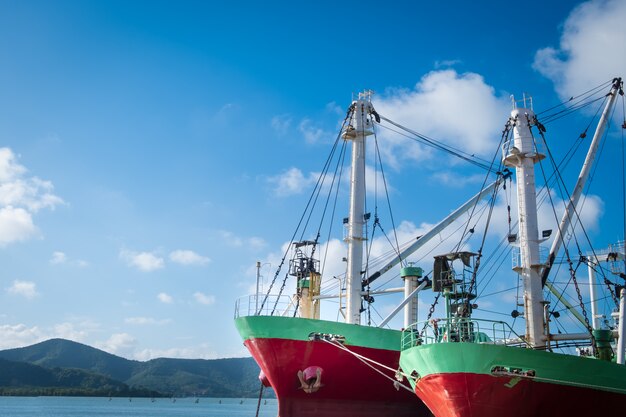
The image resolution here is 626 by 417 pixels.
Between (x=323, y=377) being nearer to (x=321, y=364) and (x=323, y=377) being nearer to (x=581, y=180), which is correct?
(x=321, y=364)

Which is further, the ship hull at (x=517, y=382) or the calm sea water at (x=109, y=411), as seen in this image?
the calm sea water at (x=109, y=411)

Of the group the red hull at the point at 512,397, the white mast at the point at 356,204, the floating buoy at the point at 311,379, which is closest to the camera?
the red hull at the point at 512,397

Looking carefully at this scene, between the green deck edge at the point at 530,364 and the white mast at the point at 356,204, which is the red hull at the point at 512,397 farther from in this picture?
the white mast at the point at 356,204

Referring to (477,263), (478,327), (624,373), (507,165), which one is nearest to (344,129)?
(507,165)

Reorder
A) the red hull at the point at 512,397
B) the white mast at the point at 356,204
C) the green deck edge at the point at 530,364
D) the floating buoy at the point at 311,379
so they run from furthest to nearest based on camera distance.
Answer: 1. the white mast at the point at 356,204
2. the floating buoy at the point at 311,379
3. the green deck edge at the point at 530,364
4. the red hull at the point at 512,397

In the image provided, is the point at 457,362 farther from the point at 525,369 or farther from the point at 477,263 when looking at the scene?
the point at 477,263

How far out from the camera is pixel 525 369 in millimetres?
15711

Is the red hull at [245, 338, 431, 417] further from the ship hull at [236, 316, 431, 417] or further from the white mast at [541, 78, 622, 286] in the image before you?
the white mast at [541, 78, 622, 286]

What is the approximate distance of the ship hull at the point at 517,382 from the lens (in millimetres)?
15570

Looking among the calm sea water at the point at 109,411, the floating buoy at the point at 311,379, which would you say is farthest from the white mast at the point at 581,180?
the calm sea water at the point at 109,411

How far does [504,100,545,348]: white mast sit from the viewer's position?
72.8 feet

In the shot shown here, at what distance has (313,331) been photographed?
883 inches

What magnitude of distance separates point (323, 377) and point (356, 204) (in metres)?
9.00

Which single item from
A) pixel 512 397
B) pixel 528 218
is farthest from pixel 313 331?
pixel 528 218
